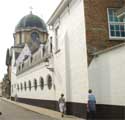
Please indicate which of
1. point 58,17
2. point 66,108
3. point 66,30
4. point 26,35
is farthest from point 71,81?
point 26,35

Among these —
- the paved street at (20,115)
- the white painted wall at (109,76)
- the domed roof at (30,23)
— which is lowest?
the paved street at (20,115)

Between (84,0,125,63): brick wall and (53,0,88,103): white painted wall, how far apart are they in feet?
1.27

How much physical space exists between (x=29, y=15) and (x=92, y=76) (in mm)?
54224

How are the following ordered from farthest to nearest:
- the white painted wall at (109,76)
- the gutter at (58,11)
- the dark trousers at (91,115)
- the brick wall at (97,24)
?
1. the gutter at (58,11)
2. the brick wall at (97,24)
3. the dark trousers at (91,115)
4. the white painted wall at (109,76)

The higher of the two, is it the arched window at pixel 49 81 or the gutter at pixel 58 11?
the gutter at pixel 58 11

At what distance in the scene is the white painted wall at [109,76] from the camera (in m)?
16.0

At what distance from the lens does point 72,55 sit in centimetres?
2258

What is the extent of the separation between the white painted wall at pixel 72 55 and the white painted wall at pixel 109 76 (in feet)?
2.62

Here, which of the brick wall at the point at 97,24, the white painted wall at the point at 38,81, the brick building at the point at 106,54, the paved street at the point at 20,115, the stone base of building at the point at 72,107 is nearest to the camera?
the brick building at the point at 106,54

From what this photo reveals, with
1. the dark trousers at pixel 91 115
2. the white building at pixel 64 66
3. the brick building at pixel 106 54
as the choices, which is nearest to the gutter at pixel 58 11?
the white building at pixel 64 66

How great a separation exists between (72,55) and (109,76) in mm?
5736

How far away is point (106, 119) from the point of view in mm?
17562

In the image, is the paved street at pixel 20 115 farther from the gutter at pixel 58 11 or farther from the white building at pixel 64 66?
the gutter at pixel 58 11

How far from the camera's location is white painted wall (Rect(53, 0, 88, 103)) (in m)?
20.1
